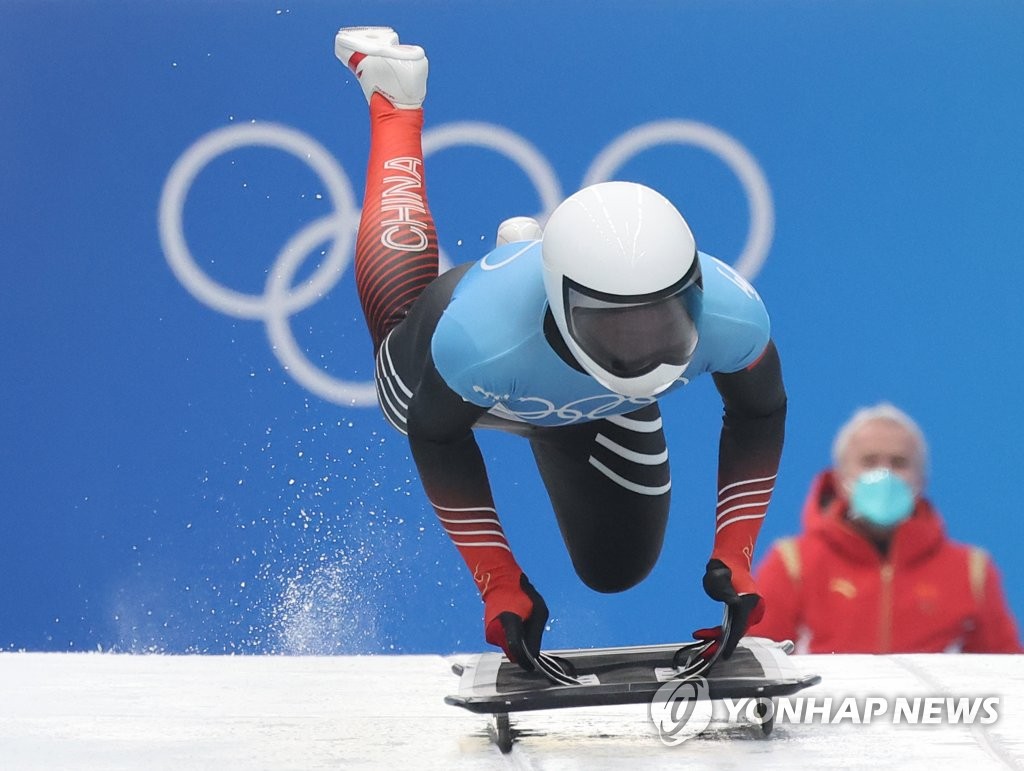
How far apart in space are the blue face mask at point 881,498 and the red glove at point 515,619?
1656mm

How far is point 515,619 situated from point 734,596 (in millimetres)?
447

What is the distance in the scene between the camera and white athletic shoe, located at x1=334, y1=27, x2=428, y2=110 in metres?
4.04

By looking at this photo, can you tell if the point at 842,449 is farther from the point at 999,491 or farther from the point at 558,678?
the point at 558,678

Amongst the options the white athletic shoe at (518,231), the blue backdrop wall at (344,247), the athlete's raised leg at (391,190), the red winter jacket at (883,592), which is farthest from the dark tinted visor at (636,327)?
the blue backdrop wall at (344,247)

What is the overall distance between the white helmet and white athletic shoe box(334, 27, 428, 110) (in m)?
1.62

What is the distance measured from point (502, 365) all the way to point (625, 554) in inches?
36.3

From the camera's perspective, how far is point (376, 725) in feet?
9.89

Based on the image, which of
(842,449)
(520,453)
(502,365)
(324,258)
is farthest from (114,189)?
(502,365)

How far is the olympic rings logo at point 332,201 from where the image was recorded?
5570 mm

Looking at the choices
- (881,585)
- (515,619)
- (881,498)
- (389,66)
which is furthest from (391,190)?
(881,585)

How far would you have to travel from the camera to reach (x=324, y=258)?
5.59 m

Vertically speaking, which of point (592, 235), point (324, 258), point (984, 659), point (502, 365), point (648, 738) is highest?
point (324, 258)

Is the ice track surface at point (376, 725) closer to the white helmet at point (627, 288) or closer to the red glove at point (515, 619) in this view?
the red glove at point (515, 619)

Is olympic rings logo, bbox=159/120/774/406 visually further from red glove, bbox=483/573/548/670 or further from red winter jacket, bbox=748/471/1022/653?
red glove, bbox=483/573/548/670
